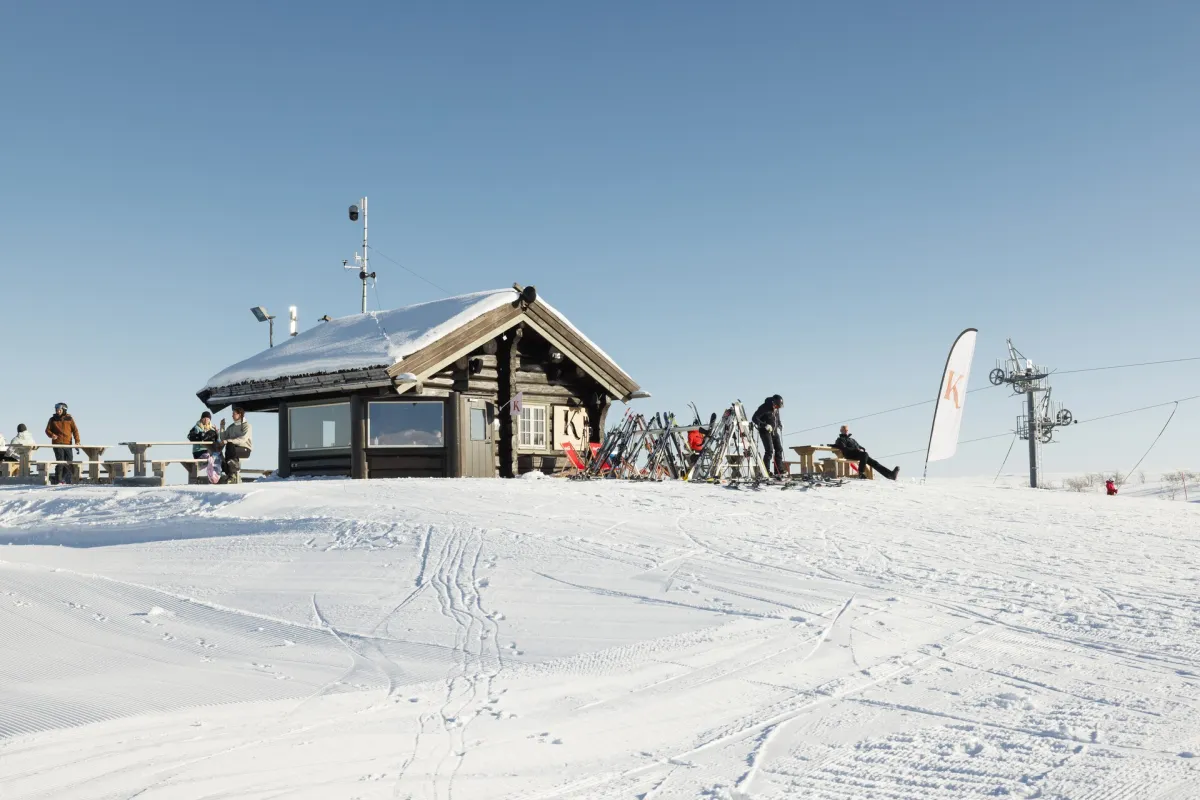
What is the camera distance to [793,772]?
178 inches

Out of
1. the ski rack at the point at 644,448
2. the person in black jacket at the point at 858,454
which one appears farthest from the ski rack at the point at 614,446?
the person in black jacket at the point at 858,454

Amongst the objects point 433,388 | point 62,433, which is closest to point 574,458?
point 433,388

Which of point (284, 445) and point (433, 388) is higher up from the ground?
point (433, 388)

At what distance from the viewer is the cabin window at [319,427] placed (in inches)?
770

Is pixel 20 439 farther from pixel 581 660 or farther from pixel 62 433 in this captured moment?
pixel 581 660

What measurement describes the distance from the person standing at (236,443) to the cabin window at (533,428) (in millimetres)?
6025

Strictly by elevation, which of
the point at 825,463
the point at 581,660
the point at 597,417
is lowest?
the point at 581,660

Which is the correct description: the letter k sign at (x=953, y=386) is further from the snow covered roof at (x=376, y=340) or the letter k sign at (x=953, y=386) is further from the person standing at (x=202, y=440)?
the person standing at (x=202, y=440)

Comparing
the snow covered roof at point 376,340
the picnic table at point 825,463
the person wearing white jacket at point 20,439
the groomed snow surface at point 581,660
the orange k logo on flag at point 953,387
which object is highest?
the snow covered roof at point 376,340

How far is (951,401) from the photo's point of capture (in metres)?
18.7

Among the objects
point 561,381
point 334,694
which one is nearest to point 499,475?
point 561,381

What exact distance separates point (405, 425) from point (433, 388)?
3.14ft

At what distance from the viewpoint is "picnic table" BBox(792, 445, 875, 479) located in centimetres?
2061

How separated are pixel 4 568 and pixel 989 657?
31.2 ft
